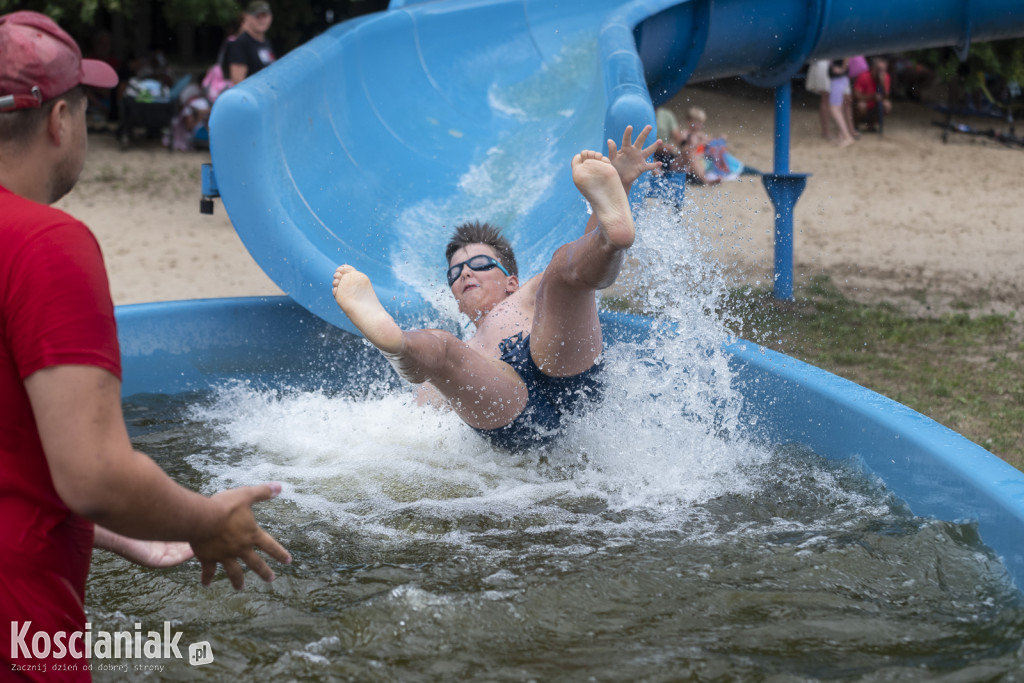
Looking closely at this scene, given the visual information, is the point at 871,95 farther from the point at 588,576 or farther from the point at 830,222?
the point at 588,576

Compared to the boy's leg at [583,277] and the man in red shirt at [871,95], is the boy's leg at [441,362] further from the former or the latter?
the man in red shirt at [871,95]

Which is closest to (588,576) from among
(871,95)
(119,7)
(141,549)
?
(141,549)

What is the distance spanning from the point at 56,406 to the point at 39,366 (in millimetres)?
49

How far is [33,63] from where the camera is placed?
118cm

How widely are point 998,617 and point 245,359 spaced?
10.3 feet

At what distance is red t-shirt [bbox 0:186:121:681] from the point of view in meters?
1.09

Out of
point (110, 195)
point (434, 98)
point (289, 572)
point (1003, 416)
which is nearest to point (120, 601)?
point (289, 572)

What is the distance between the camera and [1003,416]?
373cm

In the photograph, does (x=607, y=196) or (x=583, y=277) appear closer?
(x=607, y=196)

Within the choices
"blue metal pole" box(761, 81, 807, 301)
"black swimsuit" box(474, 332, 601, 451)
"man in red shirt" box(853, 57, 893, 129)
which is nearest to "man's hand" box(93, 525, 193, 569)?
"black swimsuit" box(474, 332, 601, 451)

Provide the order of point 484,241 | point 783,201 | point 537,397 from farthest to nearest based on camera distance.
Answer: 1. point 783,201
2. point 484,241
3. point 537,397

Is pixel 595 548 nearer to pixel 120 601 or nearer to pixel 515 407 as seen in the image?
pixel 515 407

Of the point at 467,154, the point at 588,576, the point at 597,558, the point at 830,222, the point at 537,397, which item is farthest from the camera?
the point at 830,222

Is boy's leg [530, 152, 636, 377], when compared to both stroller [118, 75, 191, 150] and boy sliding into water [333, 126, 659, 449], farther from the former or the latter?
stroller [118, 75, 191, 150]
